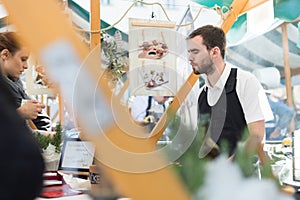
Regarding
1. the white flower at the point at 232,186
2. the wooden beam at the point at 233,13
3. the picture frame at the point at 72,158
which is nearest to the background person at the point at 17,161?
the white flower at the point at 232,186

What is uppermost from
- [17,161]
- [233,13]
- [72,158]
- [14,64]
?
[233,13]

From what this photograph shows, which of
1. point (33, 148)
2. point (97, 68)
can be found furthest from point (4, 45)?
point (33, 148)

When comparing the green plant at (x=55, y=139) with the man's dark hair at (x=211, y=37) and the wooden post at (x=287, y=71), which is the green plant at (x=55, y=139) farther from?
A: the wooden post at (x=287, y=71)

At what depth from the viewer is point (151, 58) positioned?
156cm

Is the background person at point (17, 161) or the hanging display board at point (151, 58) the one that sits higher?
the hanging display board at point (151, 58)

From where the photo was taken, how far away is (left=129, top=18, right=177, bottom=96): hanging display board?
1361 millimetres

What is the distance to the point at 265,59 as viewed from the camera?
4.27 meters

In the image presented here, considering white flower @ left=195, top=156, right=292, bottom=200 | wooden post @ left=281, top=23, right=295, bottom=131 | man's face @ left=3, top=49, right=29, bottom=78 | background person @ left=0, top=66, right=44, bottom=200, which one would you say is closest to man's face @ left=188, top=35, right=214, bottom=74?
man's face @ left=3, top=49, right=29, bottom=78

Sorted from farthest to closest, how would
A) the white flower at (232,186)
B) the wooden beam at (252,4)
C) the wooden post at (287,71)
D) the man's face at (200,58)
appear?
the wooden post at (287,71) → the wooden beam at (252,4) → the man's face at (200,58) → the white flower at (232,186)

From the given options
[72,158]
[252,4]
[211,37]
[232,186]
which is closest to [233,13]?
[252,4]

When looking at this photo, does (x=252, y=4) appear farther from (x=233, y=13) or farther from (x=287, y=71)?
(x=287, y=71)

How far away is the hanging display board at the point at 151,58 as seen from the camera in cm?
136

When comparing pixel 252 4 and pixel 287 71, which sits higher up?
pixel 252 4

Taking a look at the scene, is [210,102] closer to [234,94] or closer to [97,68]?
[234,94]
